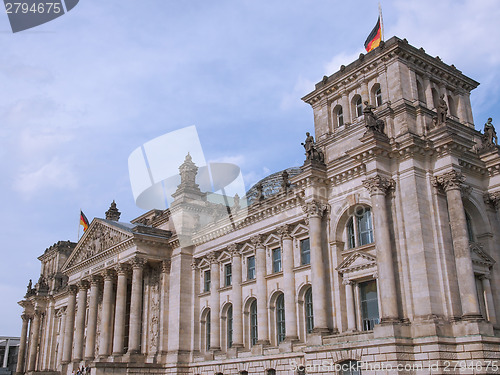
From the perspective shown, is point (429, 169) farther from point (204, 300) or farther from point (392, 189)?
point (204, 300)

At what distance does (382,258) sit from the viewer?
2631cm

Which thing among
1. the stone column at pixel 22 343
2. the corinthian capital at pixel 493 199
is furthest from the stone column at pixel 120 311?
the stone column at pixel 22 343

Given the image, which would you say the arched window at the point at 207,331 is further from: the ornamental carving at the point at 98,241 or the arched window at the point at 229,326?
the ornamental carving at the point at 98,241

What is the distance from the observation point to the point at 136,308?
42594mm

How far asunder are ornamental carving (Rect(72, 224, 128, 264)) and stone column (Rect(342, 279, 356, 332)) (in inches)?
847

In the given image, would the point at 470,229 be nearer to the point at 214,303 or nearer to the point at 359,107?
the point at 359,107

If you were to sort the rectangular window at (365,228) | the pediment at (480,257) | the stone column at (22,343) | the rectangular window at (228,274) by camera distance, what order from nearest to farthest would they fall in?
1. the pediment at (480,257)
2. the rectangular window at (365,228)
3. the rectangular window at (228,274)
4. the stone column at (22,343)

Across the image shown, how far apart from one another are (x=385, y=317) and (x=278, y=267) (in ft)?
38.5

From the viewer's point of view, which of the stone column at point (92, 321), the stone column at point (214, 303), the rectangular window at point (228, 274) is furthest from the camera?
the stone column at point (92, 321)

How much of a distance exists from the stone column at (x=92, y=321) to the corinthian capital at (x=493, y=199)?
3335 cm

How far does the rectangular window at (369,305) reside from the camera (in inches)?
1117

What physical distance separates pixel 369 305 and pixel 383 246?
4.10 meters

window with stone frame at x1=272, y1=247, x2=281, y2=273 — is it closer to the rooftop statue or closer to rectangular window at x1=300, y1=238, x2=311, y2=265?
rectangular window at x1=300, y1=238, x2=311, y2=265

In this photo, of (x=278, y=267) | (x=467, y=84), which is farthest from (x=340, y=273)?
(x=467, y=84)
